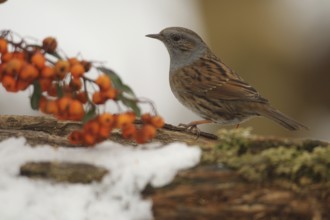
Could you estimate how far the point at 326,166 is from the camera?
378 centimetres

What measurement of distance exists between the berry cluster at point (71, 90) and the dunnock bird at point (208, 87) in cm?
229

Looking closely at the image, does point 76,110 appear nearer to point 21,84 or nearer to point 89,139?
point 89,139

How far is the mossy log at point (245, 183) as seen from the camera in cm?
362

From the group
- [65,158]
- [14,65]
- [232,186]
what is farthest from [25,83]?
[232,186]

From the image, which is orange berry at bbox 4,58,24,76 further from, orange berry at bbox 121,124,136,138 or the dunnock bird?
the dunnock bird

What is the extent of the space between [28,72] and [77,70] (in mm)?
251

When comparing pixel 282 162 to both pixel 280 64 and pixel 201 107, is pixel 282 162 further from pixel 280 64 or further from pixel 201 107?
pixel 280 64

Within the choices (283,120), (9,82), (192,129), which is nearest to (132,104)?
(9,82)

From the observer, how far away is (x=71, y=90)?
165 inches

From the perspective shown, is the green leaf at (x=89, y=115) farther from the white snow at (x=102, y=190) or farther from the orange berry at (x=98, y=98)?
the white snow at (x=102, y=190)

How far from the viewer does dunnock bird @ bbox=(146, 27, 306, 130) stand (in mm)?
6496

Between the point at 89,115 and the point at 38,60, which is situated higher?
the point at 38,60

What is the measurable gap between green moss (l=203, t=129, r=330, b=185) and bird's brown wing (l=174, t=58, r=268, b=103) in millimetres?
2492

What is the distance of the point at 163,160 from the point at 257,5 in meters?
5.38
